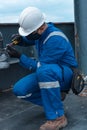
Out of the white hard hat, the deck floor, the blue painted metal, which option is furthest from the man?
the blue painted metal

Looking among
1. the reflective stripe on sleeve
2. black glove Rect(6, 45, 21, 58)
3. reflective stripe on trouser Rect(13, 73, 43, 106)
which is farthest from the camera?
black glove Rect(6, 45, 21, 58)

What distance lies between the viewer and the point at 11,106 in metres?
4.98

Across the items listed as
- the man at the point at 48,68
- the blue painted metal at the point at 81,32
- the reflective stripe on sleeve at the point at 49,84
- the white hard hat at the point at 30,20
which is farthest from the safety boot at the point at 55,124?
the blue painted metal at the point at 81,32

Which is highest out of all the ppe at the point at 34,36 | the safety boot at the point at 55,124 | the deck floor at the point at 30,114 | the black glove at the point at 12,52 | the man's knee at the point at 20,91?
the ppe at the point at 34,36

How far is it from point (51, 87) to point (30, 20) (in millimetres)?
684

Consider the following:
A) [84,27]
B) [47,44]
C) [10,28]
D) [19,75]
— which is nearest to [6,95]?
[19,75]

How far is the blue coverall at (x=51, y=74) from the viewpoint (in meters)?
3.97

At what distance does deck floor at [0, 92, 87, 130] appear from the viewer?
4164 millimetres

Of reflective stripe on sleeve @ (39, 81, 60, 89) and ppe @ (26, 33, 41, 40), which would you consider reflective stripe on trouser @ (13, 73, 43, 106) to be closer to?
reflective stripe on sleeve @ (39, 81, 60, 89)

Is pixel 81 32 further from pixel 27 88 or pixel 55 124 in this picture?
pixel 55 124

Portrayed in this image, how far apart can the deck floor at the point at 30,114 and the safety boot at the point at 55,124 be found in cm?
6

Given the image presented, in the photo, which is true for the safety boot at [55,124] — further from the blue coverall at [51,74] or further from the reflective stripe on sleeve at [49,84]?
the reflective stripe on sleeve at [49,84]

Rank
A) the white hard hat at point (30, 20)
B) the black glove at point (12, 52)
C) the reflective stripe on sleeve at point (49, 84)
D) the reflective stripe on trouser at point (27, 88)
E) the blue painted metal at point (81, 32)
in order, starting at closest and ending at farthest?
the reflective stripe on sleeve at point (49, 84)
the white hard hat at point (30, 20)
the reflective stripe on trouser at point (27, 88)
the black glove at point (12, 52)
the blue painted metal at point (81, 32)

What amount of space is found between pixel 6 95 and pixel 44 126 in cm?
164
